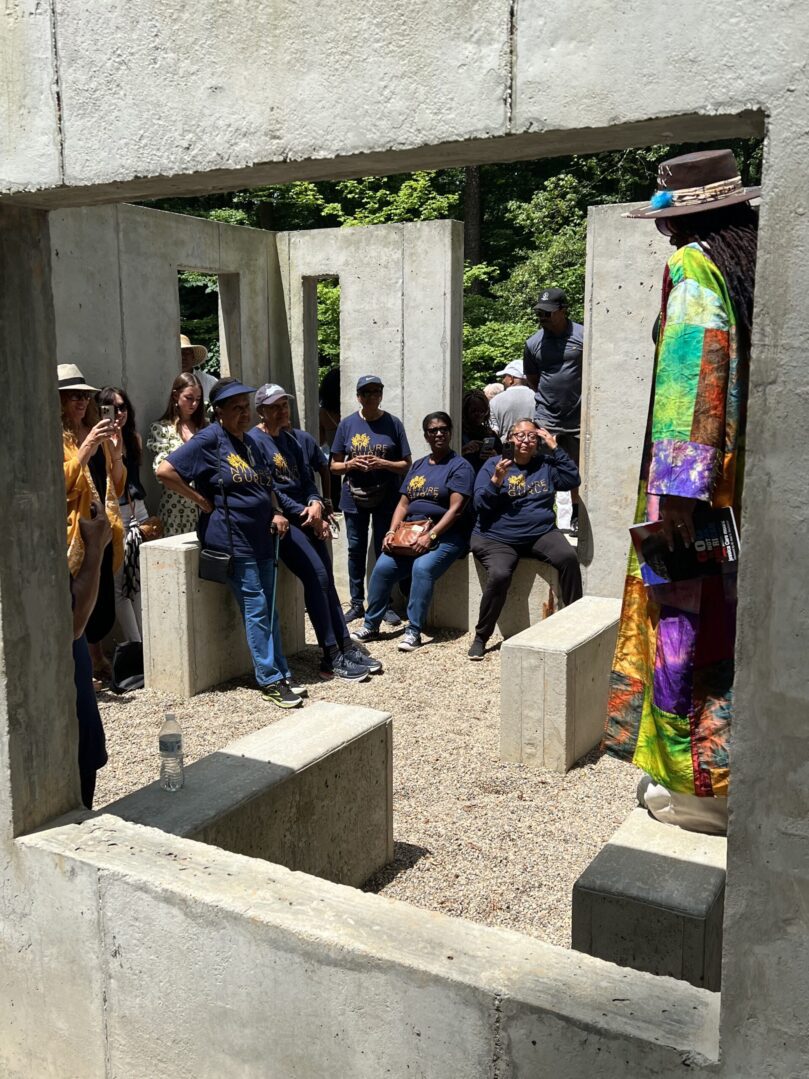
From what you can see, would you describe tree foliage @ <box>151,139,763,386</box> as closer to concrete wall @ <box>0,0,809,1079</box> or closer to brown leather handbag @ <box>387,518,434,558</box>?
brown leather handbag @ <box>387,518,434,558</box>

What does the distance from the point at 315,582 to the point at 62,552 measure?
4.16m

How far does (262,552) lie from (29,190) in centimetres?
418

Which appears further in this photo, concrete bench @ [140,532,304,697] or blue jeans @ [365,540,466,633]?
blue jeans @ [365,540,466,633]

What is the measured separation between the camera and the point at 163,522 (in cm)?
831

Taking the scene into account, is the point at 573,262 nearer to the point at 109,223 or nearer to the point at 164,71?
the point at 109,223

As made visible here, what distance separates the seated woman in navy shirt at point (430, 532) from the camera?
309 inches

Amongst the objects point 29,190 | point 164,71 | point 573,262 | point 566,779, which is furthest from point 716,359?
point 573,262

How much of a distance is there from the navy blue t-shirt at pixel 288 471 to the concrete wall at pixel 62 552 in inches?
166

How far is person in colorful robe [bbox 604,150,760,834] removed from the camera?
246 centimetres

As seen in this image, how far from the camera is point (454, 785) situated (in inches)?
211

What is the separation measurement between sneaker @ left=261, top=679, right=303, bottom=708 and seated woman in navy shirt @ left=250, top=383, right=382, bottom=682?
1.90 ft

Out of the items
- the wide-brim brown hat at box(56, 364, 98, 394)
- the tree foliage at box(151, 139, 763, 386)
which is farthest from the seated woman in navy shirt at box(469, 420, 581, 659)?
the tree foliage at box(151, 139, 763, 386)

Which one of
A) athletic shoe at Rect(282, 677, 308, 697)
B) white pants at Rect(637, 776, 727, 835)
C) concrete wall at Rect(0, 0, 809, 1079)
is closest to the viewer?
concrete wall at Rect(0, 0, 809, 1079)

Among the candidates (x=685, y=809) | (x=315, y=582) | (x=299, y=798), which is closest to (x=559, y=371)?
(x=315, y=582)
